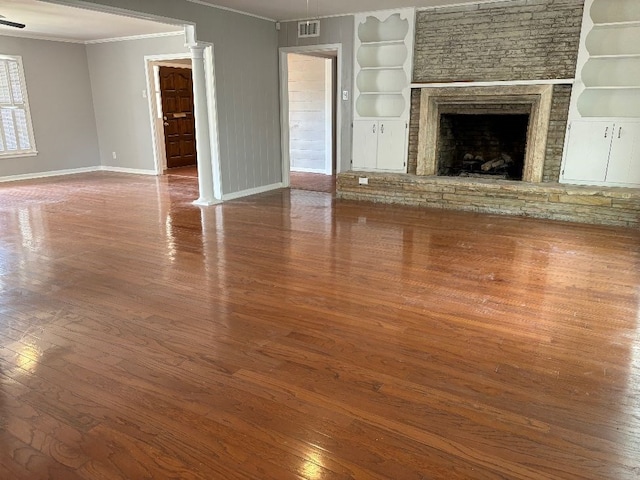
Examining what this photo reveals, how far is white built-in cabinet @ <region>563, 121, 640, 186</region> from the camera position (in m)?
5.20

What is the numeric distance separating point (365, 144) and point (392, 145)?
0.39m

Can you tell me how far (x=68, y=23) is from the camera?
6.75 m

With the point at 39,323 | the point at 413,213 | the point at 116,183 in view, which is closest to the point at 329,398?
the point at 39,323

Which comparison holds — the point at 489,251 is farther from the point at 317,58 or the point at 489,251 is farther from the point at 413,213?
the point at 317,58

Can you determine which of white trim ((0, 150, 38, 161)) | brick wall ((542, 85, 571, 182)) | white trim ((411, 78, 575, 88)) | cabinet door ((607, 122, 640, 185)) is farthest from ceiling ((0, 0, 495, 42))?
cabinet door ((607, 122, 640, 185))

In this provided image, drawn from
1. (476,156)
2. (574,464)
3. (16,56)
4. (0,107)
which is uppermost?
(16,56)

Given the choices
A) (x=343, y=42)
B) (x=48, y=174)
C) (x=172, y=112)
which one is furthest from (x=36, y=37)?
(x=343, y=42)

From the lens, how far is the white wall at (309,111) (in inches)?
344

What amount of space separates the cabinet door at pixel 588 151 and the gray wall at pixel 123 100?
655 cm

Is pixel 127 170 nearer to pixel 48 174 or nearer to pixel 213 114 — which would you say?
pixel 48 174

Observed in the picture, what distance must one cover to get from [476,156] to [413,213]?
1676mm

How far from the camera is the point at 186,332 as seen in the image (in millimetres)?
2650

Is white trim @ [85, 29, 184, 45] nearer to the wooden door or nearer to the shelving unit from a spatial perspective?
the wooden door

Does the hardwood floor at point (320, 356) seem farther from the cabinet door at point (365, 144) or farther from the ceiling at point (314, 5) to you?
the ceiling at point (314, 5)
